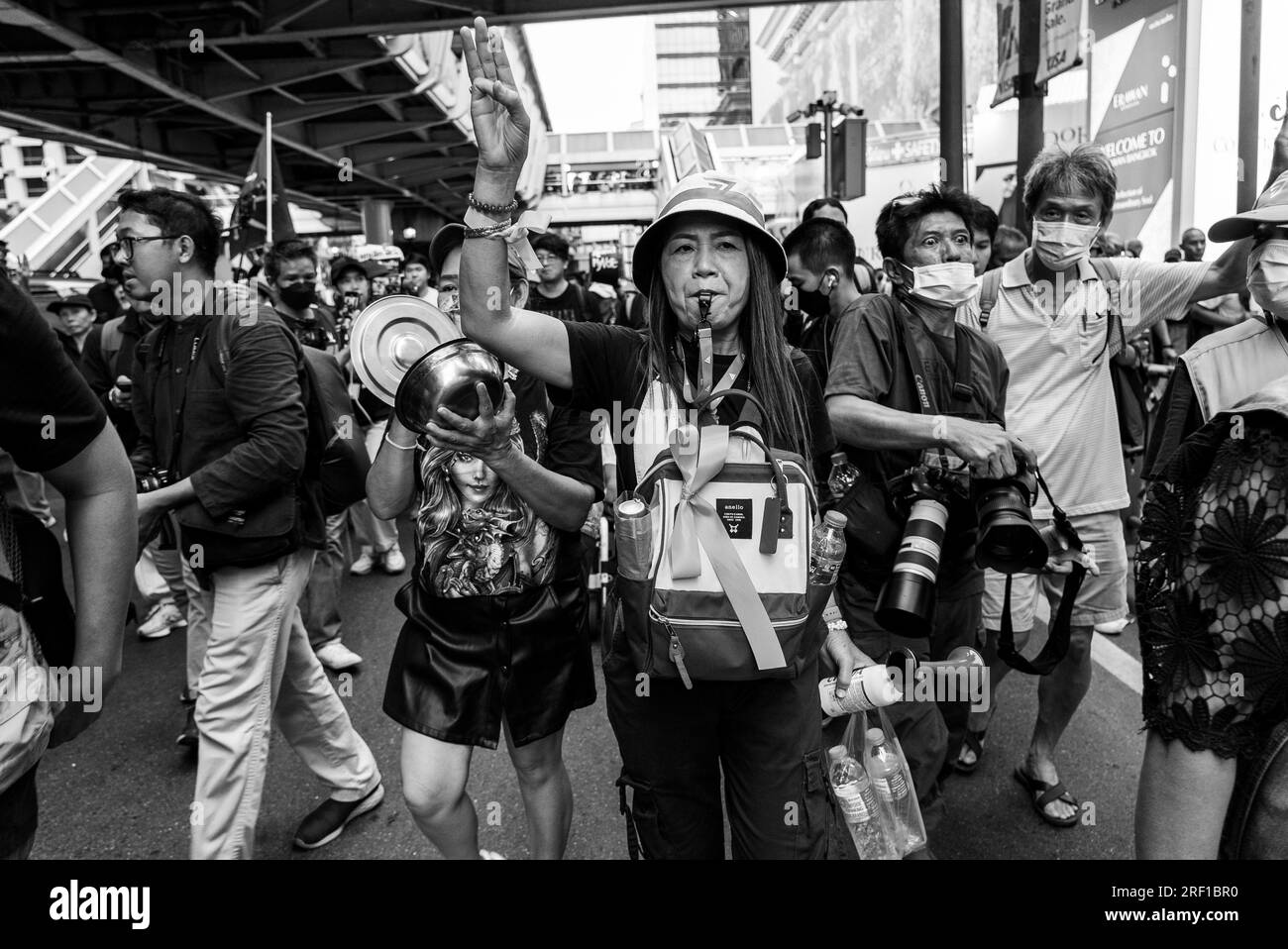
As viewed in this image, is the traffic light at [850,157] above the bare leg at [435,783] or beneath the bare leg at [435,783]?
above

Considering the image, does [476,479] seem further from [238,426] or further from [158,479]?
[158,479]

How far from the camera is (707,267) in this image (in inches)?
78.0

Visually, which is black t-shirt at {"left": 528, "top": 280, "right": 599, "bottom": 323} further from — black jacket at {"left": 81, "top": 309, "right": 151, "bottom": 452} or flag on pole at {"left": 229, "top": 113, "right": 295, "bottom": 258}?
black jacket at {"left": 81, "top": 309, "right": 151, "bottom": 452}

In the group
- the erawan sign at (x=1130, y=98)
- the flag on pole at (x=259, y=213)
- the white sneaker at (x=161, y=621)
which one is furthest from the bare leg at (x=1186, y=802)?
the erawan sign at (x=1130, y=98)

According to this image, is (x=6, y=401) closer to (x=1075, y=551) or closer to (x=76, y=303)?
(x=1075, y=551)

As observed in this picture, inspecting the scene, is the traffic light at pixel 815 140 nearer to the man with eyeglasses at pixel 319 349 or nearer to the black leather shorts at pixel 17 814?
the man with eyeglasses at pixel 319 349

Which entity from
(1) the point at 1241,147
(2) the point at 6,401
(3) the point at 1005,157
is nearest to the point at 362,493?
(2) the point at 6,401

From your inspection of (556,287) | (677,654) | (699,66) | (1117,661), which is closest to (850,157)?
(556,287)

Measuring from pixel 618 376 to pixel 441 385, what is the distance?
1.33 ft

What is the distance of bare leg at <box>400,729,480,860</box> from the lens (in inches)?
93.4

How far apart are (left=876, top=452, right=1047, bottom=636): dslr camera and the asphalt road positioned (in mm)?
1297

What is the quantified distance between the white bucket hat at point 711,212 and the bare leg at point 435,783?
4.39ft

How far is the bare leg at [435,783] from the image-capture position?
7.79ft

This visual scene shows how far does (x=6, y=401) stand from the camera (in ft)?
4.72
